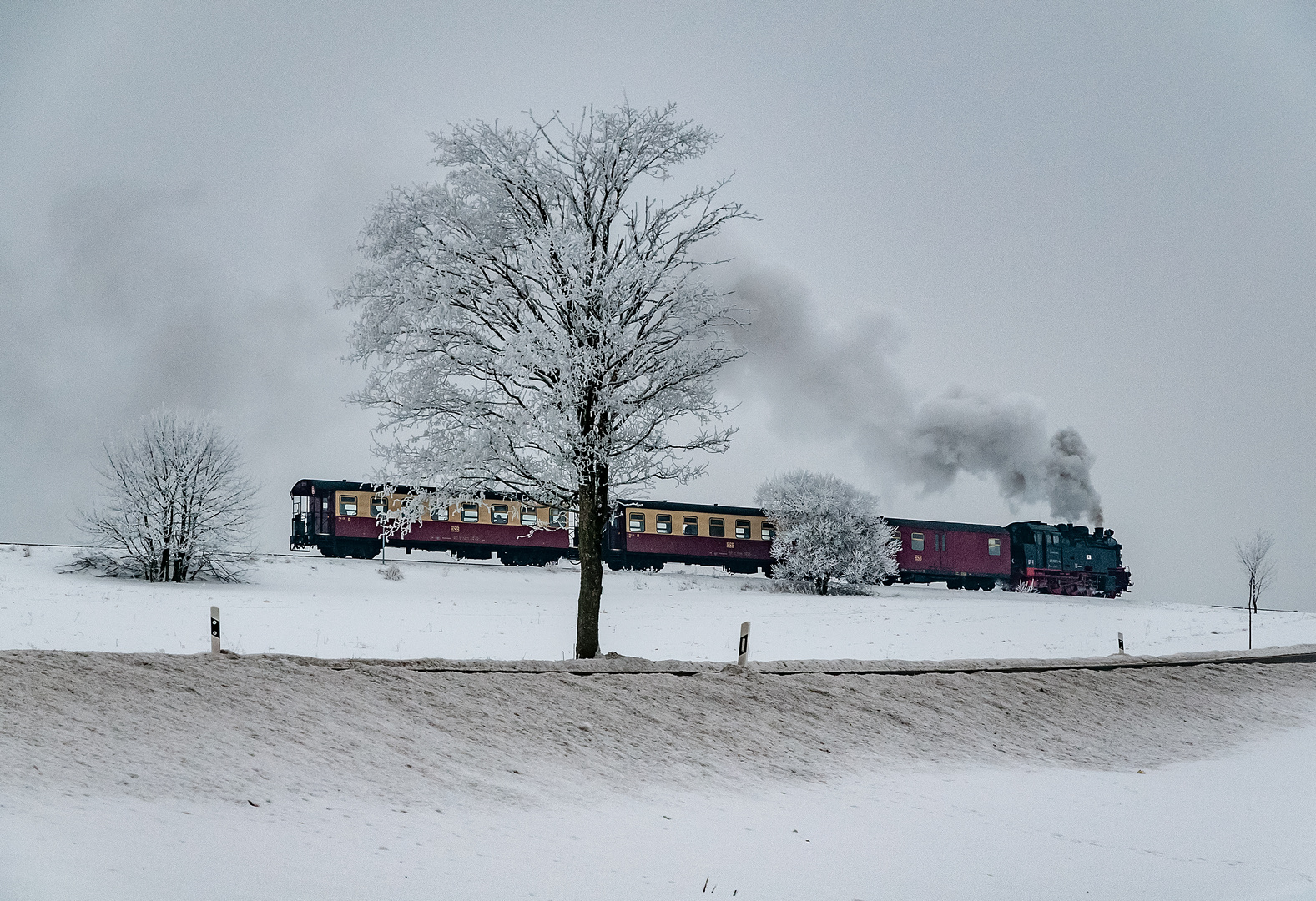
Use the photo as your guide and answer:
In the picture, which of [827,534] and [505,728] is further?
[827,534]

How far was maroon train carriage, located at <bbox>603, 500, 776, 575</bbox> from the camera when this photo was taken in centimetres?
3297

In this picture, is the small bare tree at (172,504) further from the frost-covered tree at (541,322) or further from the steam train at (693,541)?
the frost-covered tree at (541,322)

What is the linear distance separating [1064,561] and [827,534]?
1122 centimetres

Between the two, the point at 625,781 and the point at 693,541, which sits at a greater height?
the point at 693,541

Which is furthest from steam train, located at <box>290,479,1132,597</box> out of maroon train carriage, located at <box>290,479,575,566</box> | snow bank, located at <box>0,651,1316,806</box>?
snow bank, located at <box>0,651,1316,806</box>

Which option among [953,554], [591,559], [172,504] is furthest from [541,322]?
[953,554]

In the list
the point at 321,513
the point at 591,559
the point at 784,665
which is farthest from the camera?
the point at 321,513

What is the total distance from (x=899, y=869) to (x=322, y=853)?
3581 mm

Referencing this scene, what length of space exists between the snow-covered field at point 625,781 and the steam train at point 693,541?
15.4m

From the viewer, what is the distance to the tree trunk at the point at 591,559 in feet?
43.9

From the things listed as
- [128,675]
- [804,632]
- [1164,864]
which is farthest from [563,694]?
[804,632]

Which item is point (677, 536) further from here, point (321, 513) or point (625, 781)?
point (625, 781)

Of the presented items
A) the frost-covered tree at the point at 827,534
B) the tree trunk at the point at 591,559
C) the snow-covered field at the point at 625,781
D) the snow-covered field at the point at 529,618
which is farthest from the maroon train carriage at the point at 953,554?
the tree trunk at the point at 591,559

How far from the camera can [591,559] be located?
13.5 m
